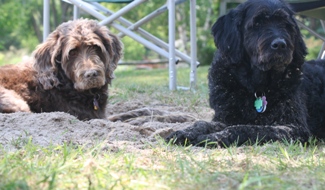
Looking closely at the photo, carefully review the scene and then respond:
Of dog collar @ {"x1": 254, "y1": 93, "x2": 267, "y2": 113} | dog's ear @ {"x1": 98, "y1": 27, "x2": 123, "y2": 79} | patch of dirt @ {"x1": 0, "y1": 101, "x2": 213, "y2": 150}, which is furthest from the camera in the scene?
dog's ear @ {"x1": 98, "y1": 27, "x2": 123, "y2": 79}

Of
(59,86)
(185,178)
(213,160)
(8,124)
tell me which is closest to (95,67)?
(59,86)

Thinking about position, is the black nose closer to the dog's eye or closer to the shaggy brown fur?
the shaggy brown fur

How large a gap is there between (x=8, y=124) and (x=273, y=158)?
217 cm

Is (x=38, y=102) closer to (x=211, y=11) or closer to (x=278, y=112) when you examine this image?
(x=278, y=112)

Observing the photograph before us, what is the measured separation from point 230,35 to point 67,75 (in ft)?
5.56

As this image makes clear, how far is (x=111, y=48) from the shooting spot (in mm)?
5664

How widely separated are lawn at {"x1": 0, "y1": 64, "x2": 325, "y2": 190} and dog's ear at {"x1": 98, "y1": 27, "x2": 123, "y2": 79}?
1.86 metres

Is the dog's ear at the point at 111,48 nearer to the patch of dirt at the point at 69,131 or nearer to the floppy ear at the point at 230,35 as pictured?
the patch of dirt at the point at 69,131

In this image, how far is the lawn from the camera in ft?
8.70

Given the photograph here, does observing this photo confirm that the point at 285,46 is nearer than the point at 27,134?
No

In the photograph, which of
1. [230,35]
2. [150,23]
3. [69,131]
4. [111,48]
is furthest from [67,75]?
[150,23]

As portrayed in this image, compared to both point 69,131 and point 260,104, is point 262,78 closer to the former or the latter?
point 260,104

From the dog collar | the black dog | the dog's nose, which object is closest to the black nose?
the black dog

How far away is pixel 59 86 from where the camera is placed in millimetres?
5465
